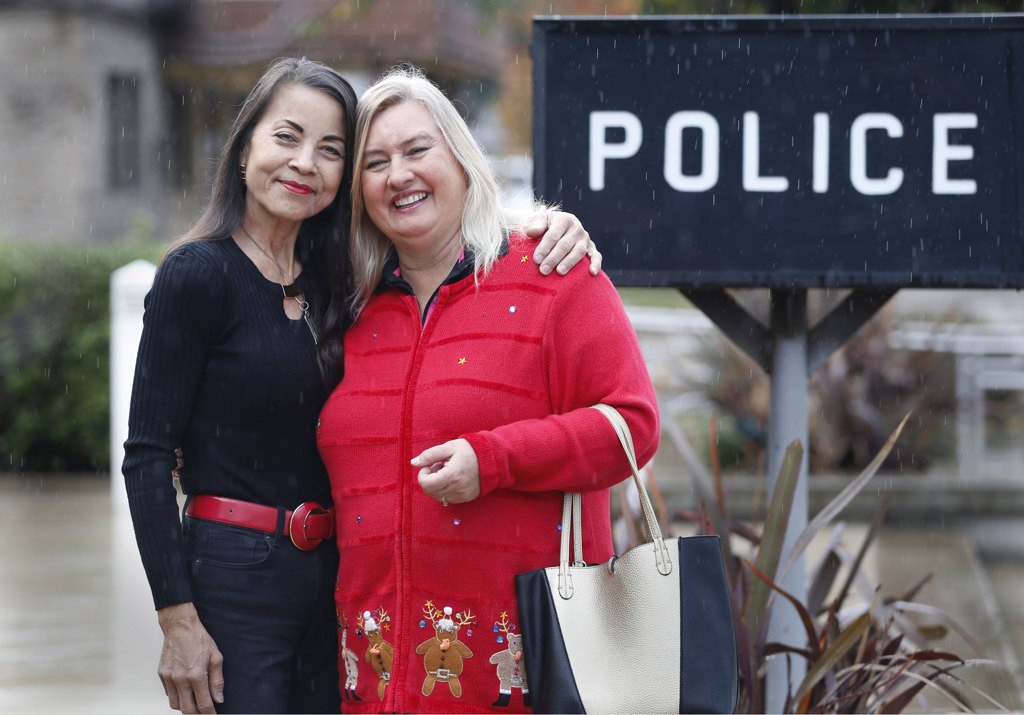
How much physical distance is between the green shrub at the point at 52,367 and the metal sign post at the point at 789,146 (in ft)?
26.0

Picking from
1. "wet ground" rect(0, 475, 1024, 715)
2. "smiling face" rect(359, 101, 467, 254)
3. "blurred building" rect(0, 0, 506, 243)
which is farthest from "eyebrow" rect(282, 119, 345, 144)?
"blurred building" rect(0, 0, 506, 243)

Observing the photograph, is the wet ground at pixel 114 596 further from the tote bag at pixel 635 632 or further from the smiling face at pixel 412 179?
the smiling face at pixel 412 179

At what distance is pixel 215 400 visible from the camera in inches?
115

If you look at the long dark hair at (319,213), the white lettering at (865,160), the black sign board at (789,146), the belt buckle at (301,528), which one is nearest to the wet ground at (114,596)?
the black sign board at (789,146)

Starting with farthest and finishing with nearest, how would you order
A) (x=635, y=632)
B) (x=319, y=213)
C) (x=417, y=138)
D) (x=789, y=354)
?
1. (x=789, y=354)
2. (x=319, y=213)
3. (x=417, y=138)
4. (x=635, y=632)

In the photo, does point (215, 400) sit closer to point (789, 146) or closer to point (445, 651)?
point (445, 651)

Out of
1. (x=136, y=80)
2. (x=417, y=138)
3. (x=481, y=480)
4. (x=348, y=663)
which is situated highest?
(x=136, y=80)

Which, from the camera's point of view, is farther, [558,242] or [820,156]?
[820,156]

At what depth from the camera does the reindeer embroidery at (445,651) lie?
2.80 metres

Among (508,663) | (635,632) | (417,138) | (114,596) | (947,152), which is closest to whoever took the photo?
(635,632)

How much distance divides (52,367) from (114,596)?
14.7ft

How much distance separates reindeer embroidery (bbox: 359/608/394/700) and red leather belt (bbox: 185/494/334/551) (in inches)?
8.6

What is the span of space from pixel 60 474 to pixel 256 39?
477 inches

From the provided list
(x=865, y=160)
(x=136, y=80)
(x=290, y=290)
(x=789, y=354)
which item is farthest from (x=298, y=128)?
(x=136, y=80)
